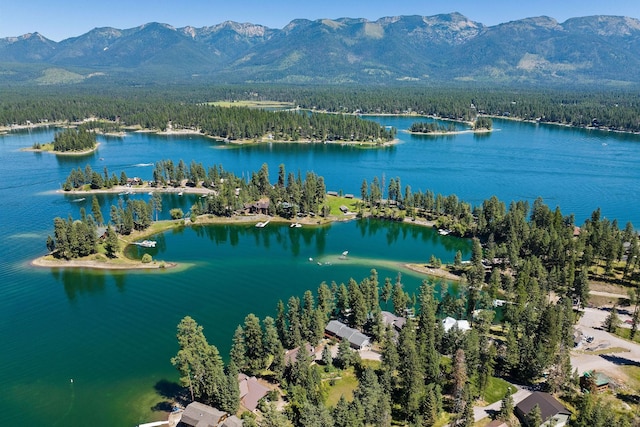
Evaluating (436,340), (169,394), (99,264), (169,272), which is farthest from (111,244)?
(436,340)

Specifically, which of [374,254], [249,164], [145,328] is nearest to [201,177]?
[249,164]

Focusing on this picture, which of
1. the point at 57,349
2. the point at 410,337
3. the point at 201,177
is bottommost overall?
the point at 57,349

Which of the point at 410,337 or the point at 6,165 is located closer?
the point at 410,337

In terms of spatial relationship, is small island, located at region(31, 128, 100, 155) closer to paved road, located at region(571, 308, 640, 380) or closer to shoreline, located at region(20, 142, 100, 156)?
shoreline, located at region(20, 142, 100, 156)

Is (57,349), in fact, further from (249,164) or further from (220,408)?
(249,164)

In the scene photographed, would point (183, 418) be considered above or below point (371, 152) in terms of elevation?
below

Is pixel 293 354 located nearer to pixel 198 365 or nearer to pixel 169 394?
pixel 198 365

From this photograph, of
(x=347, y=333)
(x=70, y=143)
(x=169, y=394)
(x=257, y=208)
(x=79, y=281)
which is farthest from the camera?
(x=70, y=143)
